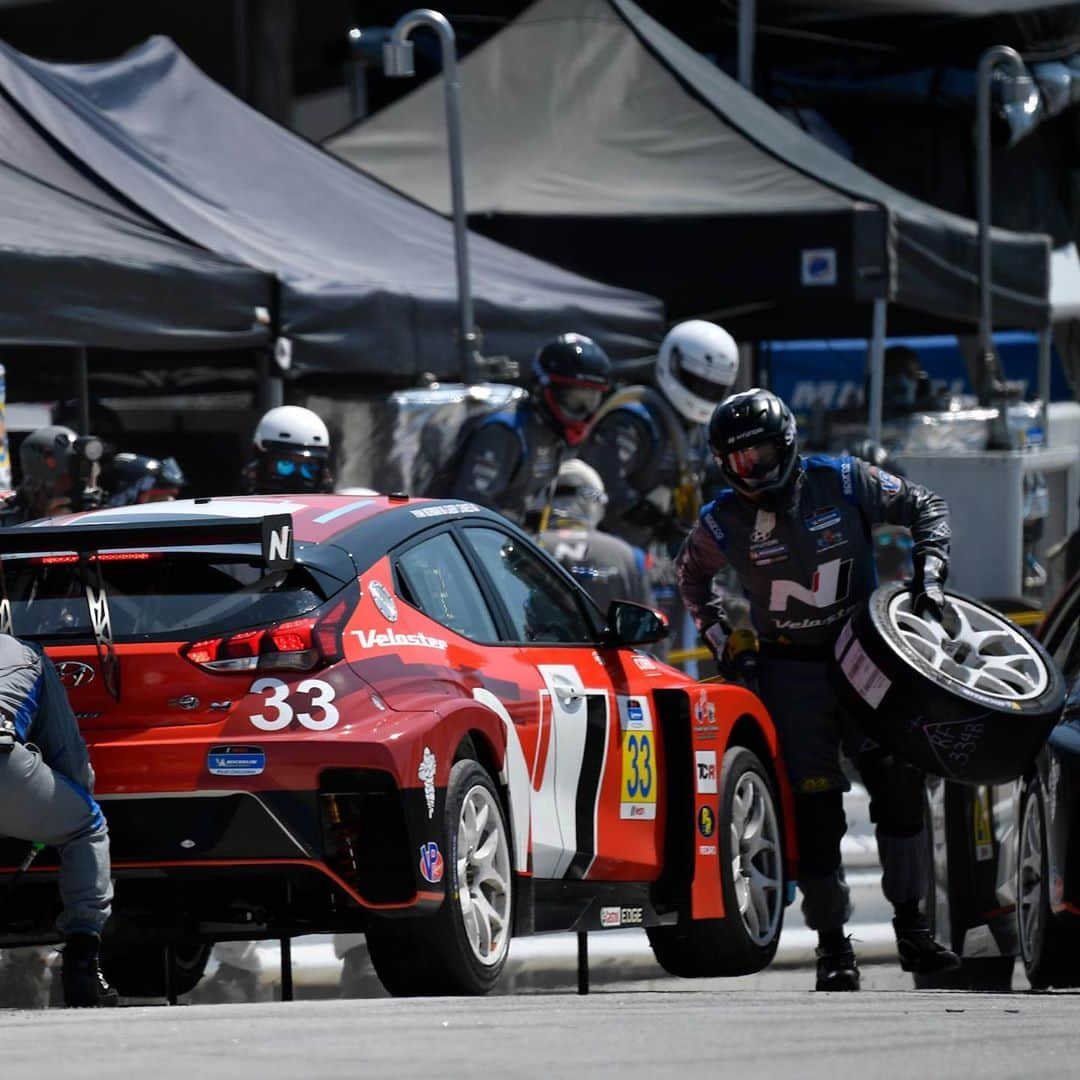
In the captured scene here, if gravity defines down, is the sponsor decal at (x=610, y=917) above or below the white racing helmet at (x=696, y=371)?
below

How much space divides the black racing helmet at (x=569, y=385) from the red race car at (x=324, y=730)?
3912mm

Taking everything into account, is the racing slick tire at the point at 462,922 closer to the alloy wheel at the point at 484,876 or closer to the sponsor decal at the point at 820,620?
the alloy wheel at the point at 484,876

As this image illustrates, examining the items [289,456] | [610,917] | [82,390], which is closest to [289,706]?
[610,917]

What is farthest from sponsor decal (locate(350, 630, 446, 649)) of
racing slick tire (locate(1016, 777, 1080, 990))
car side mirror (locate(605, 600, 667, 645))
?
racing slick tire (locate(1016, 777, 1080, 990))

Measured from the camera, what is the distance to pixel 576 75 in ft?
58.7

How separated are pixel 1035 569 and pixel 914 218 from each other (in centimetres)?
250

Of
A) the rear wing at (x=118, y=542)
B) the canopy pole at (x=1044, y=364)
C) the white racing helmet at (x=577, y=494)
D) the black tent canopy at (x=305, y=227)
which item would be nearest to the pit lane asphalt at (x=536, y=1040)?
the rear wing at (x=118, y=542)

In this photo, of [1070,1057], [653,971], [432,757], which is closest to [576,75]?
[653,971]

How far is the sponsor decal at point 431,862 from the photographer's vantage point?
621cm

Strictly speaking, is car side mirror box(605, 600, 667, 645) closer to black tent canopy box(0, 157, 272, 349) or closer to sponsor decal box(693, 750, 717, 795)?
sponsor decal box(693, 750, 717, 795)

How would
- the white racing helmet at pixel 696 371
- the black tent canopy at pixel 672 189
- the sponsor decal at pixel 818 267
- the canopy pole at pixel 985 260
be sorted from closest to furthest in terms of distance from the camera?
the white racing helmet at pixel 696 371 → the sponsor decal at pixel 818 267 → the black tent canopy at pixel 672 189 → the canopy pole at pixel 985 260

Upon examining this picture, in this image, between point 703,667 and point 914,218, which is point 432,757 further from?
point 914,218

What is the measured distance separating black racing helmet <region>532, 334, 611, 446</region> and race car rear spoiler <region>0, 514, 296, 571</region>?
4.91 metres

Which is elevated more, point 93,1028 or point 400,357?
point 400,357
